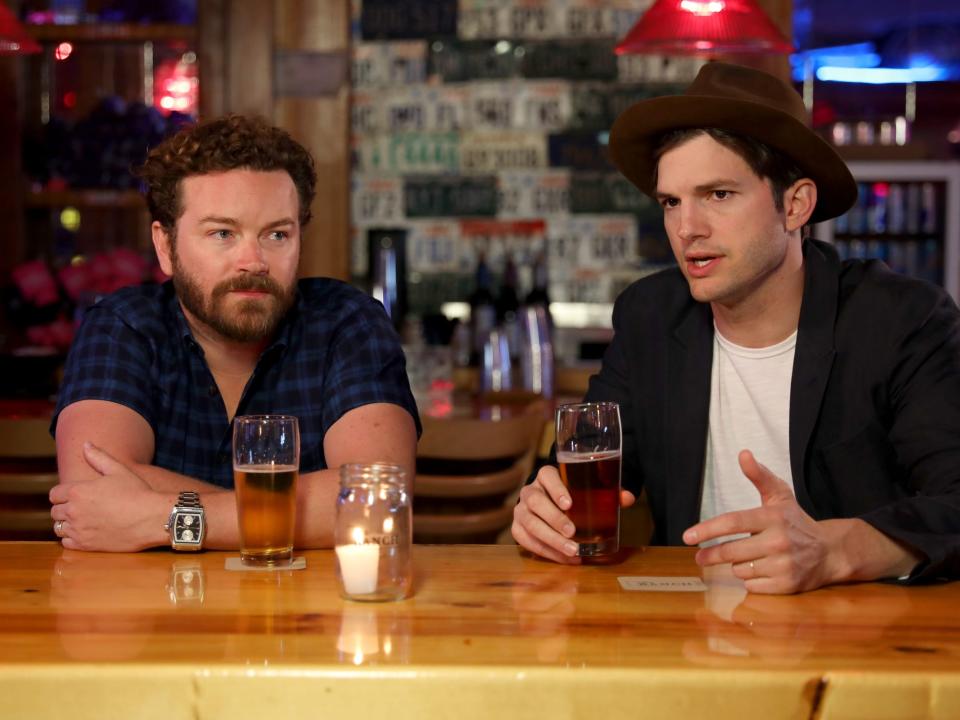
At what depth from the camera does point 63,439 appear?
1938 mm

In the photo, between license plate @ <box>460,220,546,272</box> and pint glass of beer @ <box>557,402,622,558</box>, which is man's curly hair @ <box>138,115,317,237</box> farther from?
license plate @ <box>460,220,546,272</box>

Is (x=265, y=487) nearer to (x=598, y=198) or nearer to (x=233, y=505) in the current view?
(x=233, y=505)

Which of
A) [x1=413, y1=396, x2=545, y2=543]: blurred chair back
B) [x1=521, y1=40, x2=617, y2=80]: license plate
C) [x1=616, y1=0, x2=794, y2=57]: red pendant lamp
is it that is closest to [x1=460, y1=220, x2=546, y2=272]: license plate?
[x1=521, y1=40, x2=617, y2=80]: license plate

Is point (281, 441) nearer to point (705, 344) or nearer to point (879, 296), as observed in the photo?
point (705, 344)

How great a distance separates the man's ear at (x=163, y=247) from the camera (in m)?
2.16

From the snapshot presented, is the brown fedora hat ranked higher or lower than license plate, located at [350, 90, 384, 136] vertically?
lower

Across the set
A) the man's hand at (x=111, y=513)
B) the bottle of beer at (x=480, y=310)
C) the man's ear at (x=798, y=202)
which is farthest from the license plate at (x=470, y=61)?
the man's hand at (x=111, y=513)

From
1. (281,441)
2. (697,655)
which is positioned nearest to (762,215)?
(281,441)

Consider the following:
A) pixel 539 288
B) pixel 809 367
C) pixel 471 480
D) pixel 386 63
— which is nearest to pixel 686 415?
pixel 809 367

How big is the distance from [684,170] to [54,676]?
1.26 metres

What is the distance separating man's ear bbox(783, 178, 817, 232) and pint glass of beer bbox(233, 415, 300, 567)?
0.96 m

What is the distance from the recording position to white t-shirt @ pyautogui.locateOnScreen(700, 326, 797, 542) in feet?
6.83

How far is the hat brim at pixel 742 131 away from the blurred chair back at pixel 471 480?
2.14 feet

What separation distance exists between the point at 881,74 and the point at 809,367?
6569mm
